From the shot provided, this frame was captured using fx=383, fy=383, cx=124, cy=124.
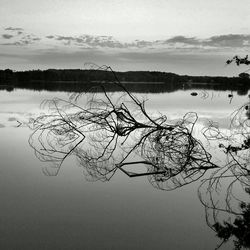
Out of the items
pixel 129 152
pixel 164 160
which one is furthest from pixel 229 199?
pixel 129 152

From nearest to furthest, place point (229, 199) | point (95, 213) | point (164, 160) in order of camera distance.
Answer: point (95, 213), point (229, 199), point (164, 160)

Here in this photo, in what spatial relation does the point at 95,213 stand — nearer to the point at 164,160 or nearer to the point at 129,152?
the point at 164,160

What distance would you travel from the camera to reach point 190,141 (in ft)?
24.9

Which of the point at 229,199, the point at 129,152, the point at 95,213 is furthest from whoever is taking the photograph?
the point at 129,152

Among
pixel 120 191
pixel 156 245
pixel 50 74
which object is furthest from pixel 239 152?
pixel 50 74

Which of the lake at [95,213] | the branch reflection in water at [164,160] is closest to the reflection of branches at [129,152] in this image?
the branch reflection in water at [164,160]

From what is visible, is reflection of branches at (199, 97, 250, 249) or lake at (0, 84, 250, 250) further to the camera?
Result: reflection of branches at (199, 97, 250, 249)

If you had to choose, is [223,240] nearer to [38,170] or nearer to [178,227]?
[178,227]

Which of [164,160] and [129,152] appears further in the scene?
[129,152]

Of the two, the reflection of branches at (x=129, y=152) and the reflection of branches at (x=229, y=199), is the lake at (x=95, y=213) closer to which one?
the reflection of branches at (x=229, y=199)

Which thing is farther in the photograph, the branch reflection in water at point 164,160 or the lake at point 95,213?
the branch reflection in water at point 164,160

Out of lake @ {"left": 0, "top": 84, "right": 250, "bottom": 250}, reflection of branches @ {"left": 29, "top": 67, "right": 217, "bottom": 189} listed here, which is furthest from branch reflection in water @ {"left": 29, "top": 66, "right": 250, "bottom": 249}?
lake @ {"left": 0, "top": 84, "right": 250, "bottom": 250}

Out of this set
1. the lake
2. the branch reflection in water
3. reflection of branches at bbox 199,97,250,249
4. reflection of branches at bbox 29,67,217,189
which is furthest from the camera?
reflection of branches at bbox 29,67,217,189

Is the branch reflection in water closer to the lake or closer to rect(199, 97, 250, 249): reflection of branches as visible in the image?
rect(199, 97, 250, 249): reflection of branches
